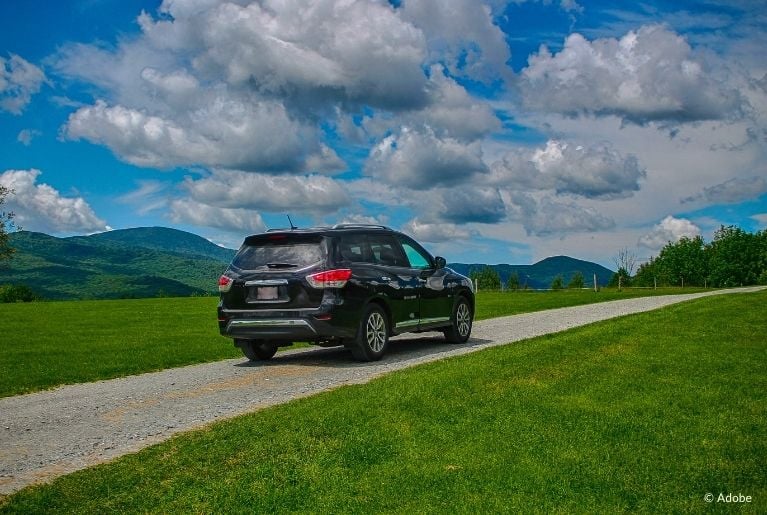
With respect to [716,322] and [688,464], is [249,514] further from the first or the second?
[716,322]

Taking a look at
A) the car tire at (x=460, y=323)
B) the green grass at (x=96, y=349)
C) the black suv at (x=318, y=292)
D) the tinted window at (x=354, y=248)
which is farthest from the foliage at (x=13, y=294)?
the tinted window at (x=354, y=248)

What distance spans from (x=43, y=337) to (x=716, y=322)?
683 inches

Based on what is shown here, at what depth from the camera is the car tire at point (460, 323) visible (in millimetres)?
15461

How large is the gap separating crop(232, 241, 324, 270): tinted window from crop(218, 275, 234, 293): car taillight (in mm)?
279

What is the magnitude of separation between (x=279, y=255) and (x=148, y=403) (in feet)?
12.7

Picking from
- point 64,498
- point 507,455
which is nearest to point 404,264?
point 507,455

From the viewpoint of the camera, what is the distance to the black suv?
12.2 meters

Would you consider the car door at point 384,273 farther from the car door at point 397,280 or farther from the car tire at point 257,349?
the car tire at point 257,349

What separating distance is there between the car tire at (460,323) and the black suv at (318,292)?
1689 mm

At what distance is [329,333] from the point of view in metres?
12.1

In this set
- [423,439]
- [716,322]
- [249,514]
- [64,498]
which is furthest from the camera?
[716,322]

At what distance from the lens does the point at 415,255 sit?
1472 cm

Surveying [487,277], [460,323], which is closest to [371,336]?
[460,323]

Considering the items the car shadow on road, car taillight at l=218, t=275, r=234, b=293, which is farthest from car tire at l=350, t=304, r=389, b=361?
car taillight at l=218, t=275, r=234, b=293
